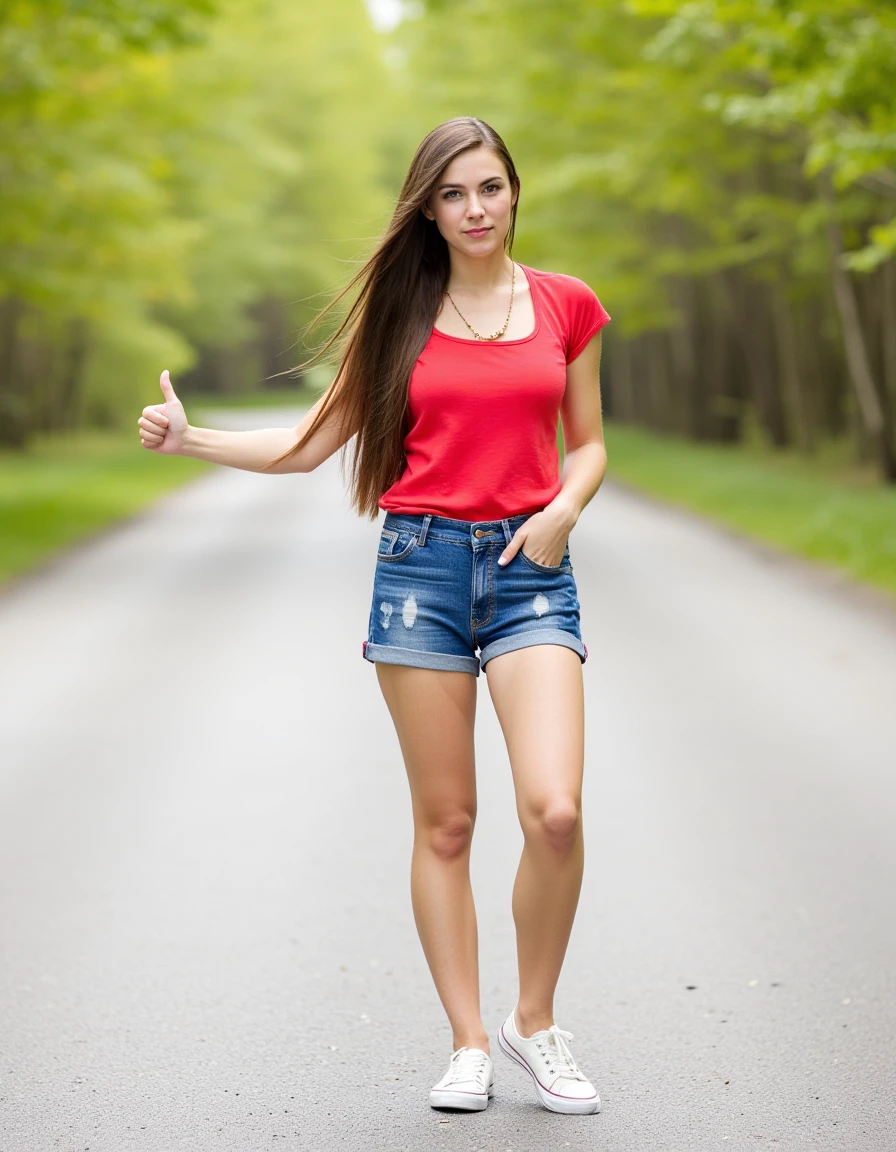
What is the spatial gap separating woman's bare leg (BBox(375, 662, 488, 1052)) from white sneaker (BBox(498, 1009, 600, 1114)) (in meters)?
0.09

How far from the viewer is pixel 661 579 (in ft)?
47.0

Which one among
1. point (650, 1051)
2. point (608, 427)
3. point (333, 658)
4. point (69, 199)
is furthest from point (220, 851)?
point (608, 427)

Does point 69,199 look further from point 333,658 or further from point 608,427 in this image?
point 608,427

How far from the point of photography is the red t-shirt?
3672 mm

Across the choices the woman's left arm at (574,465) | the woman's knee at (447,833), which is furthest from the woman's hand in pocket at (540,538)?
the woman's knee at (447,833)

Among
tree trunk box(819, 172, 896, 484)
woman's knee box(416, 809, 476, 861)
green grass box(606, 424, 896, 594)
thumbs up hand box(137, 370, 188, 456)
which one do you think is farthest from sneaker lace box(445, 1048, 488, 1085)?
tree trunk box(819, 172, 896, 484)

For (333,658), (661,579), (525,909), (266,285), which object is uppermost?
(266,285)

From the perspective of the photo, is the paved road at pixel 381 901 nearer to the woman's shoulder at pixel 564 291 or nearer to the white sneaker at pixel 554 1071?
the white sneaker at pixel 554 1071

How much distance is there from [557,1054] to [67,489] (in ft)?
73.7

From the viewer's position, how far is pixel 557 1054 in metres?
3.80

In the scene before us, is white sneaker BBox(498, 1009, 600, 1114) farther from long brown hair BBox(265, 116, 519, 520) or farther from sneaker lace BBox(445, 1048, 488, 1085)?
long brown hair BBox(265, 116, 519, 520)

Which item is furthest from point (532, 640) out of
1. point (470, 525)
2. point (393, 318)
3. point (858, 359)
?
point (858, 359)

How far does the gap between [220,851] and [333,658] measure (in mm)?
4282

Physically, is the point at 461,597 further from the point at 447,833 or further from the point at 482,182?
the point at 482,182
